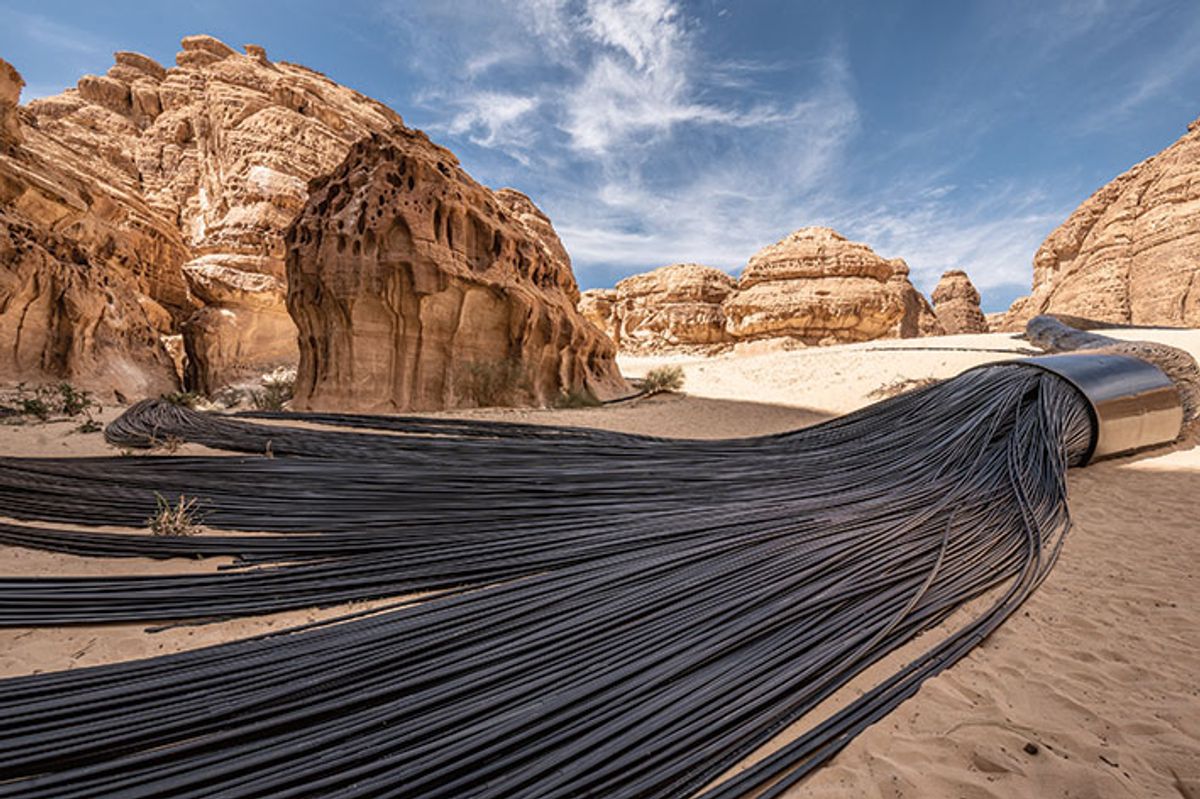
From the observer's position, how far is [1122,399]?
3904 millimetres

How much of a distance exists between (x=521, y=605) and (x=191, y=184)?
25.9 meters

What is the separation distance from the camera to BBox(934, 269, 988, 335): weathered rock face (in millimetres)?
33719

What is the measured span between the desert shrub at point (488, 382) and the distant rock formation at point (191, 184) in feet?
29.8

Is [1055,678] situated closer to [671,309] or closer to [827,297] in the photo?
[827,297]

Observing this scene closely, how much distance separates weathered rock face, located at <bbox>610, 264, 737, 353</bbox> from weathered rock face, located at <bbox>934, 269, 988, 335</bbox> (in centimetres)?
1726

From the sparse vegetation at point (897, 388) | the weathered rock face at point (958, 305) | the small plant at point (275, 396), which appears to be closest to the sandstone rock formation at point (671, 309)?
the weathered rock face at point (958, 305)

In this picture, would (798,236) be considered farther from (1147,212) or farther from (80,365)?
(80,365)

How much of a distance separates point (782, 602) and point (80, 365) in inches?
586

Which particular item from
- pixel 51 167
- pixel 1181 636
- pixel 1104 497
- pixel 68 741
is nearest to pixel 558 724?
pixel 68 741

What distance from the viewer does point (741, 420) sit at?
8141 mm

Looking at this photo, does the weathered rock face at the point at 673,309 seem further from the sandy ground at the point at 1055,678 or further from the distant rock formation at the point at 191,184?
the sandy ground at the point at 1055,678

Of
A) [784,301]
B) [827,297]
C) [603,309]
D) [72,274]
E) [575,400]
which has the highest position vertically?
[603,309]

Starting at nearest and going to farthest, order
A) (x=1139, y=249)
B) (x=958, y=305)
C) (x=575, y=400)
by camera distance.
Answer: (x=575, y=400)
(x=1139, y=249)
(x=958, y=305)

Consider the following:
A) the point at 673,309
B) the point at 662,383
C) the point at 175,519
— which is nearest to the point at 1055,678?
the point at 175,519
